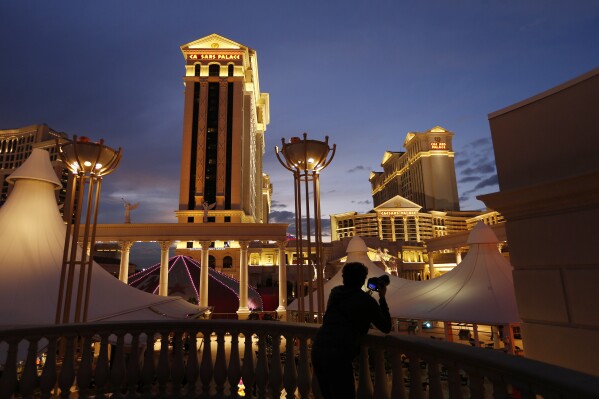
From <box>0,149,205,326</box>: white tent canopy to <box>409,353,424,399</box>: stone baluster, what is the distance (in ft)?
24.5

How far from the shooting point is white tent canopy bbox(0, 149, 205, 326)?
7668 millimetres

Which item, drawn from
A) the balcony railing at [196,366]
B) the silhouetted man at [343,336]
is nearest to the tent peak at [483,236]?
the balcony railing at [196,366]

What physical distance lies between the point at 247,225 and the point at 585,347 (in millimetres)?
21073

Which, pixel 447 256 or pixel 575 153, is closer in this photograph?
pixel 575 153

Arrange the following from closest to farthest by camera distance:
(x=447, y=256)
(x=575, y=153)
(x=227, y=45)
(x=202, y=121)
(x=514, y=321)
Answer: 1. (x=575, y=153)
2. (x=514, y=321)
3. (x=447, y=256)
4. (x=202, y=121)
5. (x=227, y=45)

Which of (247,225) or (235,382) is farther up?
(247,225)

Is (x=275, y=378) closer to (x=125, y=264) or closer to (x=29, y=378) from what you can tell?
(x=29, y=378)

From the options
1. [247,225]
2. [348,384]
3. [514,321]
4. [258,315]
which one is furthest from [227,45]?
[348,384]

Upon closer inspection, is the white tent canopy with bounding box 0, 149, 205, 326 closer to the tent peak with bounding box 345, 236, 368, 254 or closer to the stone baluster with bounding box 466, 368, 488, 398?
the stone baluster with bounding box 466, 368, 488, 398

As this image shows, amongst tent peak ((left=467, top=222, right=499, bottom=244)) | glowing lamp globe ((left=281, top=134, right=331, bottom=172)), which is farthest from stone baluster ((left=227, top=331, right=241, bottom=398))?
tent peak ((left=467, top=222, right=499, bottom=244))

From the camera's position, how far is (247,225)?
79.5 feet

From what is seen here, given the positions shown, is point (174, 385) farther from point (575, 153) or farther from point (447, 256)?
point (447, 256)

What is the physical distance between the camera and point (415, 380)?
9.05 feet

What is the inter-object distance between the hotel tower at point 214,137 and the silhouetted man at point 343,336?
5318 cm
